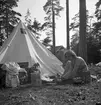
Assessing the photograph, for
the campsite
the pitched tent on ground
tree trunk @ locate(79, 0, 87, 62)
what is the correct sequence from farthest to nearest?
tree trunk @ locate(79, 0, 87, 62) < the pitched tent on ground < the campsite

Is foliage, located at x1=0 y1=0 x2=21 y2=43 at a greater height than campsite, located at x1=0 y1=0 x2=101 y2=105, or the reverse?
foliage, located at x1=0 y1=0 x2=21 y2=43

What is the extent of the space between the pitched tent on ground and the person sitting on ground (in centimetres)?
118

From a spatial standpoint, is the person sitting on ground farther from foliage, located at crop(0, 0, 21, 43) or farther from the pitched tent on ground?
foliage, located at crop(0, 0, 21, 43)

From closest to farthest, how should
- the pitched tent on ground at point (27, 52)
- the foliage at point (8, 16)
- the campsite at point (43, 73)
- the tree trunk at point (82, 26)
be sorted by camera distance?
the campsite at point (43, 73) → the pitched tent on ground at point (27, 52) → the tree trunk at point (82, 26) → the foliage at point (8, 16)

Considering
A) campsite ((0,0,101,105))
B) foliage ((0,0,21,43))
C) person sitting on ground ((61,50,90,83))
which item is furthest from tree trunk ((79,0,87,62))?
foliage ((0,0,21,43))

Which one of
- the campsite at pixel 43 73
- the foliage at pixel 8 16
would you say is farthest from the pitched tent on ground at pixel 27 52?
the foliage at pixel 8 16

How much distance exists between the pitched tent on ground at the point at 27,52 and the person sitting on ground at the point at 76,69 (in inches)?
46.5

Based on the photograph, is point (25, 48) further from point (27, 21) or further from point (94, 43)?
point (27, 21)

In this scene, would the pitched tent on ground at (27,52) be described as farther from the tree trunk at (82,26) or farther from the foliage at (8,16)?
the foliage at (8,16)

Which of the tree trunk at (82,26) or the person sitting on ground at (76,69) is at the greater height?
the tree trunk at (82,26)

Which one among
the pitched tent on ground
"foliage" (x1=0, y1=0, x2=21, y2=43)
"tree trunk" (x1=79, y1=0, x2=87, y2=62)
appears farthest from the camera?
"foliage" (x1=0, y1=0, x2=21, y2=43)

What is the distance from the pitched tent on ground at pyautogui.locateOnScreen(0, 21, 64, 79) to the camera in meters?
5.38

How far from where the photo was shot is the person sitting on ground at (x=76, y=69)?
4113 millimetres

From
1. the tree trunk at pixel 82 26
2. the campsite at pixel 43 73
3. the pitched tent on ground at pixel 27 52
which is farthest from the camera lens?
the tree trunk at pixel 82 26
